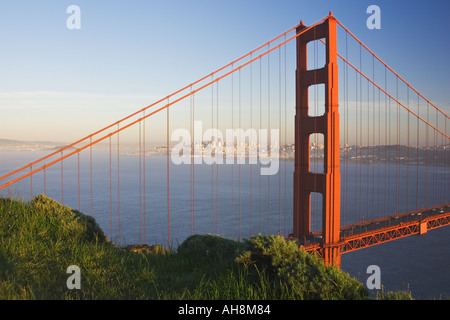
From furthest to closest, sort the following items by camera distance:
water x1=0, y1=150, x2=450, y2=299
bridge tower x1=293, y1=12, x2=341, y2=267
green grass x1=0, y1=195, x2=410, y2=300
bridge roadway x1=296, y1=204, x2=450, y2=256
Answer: water x1=0, y1=150, x2=450, y2=299
bridge roadway x1=296, y1=204, x2=450, y2=256
bridge tower x1=293, y1=12, x2=341, y2=267
green grass x1=0, y1=195, x2=410, y2=300

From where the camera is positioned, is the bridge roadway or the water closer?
the bridge roadway

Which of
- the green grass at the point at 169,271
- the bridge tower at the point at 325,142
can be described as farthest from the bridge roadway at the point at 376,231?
the green grass at the point at 169,271

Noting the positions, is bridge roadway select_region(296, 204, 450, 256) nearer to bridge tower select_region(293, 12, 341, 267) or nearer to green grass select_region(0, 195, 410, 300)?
bridge tower select_region(293, 12, 341, 267)

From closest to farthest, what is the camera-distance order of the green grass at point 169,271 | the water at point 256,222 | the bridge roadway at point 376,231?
the green grass at point 169,271, the bridge roadway at point 376,231, the water at point 256,222

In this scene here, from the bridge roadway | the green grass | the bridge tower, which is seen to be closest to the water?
the bridge roadway

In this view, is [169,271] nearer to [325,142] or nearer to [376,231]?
[325,142]

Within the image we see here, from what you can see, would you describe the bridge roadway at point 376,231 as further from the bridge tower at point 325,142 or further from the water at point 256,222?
the water at point 256,222
